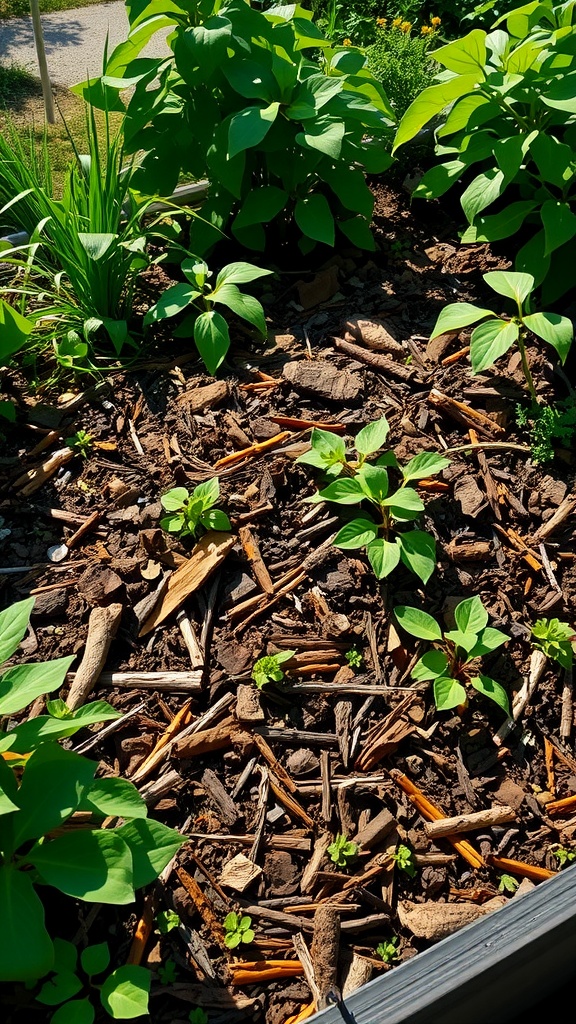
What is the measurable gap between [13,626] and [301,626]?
2.39 feet

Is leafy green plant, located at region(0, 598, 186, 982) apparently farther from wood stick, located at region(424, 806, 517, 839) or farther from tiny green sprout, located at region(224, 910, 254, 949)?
wood stick, located at region(424, 806, 517, 839)

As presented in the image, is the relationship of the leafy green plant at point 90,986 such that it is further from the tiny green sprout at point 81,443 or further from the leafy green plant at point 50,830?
the tiny green sprout at point 81,443

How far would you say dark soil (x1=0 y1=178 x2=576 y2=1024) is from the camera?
166cm

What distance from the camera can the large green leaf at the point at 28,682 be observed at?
1.48 metres

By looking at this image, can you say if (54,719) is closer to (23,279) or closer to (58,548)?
(58,548)

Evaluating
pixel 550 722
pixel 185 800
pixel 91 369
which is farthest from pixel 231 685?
pixel 91 369

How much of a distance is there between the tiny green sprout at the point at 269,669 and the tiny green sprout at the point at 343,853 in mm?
390

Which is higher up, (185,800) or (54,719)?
(54,719)

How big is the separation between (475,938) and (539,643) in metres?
0.77

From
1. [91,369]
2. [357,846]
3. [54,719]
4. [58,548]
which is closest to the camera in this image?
[54,719]

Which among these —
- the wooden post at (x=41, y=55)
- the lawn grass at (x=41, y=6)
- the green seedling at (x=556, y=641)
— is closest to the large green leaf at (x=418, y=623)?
the green seedling at (x=556, y=641)

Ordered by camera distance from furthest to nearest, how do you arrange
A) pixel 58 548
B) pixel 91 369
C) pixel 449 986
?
pixel 91 369
pixel 58 548
pixel 449 986

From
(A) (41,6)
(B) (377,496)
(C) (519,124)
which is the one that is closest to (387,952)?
(B) (377,496)

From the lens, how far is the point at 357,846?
1706 mm
